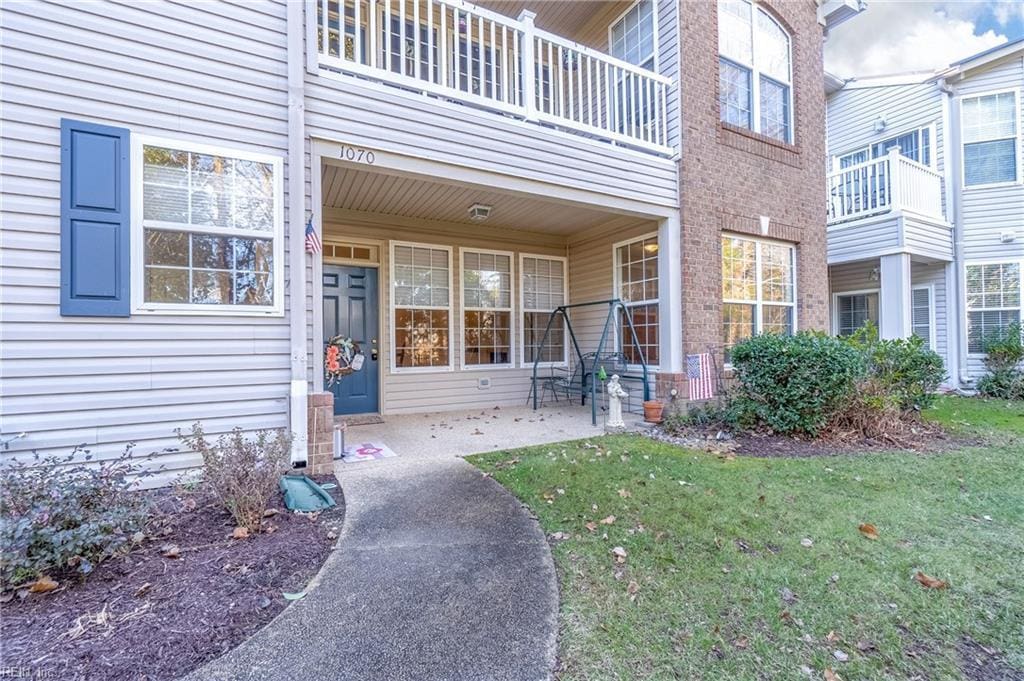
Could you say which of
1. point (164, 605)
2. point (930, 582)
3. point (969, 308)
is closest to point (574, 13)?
point (930, 582)

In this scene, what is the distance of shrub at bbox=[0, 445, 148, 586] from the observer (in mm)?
2219

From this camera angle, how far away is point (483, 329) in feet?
26.9

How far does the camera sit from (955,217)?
1038cm

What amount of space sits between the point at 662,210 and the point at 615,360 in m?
2.46

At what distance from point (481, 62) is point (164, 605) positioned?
5.42 meters

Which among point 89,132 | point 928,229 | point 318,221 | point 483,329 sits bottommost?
point 483,329

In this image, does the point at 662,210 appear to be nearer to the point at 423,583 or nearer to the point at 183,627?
A: the point at 423,583

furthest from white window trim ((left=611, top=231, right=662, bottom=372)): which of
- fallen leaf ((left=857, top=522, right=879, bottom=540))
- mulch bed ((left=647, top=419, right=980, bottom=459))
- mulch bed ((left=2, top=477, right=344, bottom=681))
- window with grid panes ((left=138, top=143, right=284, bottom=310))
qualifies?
mulch bed ((left=2, top=477, right=344, bottom=681))

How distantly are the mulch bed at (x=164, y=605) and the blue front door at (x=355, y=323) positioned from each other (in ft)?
13.3

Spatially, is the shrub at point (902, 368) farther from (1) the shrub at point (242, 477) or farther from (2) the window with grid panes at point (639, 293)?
(1) the shrub at point (242, 477)

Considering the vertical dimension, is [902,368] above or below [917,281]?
below

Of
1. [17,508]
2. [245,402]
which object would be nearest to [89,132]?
[245,402]

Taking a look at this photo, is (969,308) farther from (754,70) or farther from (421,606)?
(421,606)

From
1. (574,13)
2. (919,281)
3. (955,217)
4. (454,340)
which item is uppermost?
(574,13)
